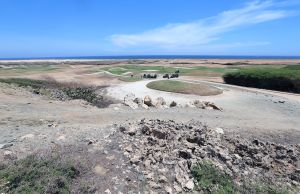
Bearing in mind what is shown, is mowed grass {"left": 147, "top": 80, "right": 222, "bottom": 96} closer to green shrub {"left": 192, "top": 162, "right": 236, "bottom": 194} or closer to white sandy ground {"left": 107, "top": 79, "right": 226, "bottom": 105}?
white sandy ground {"left": 107, "top": 79, "right": 226, "bottom": 105}

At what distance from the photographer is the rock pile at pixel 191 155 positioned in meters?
10.2

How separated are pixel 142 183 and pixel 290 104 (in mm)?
17821

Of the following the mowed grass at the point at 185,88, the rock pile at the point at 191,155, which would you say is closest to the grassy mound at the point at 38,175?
the rock pile at the point at 191,155

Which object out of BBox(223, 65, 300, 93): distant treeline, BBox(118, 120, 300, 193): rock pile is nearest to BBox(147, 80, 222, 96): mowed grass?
BBox(223, 65, 300, 93): distant treeline

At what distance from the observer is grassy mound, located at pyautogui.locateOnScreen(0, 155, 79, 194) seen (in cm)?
911

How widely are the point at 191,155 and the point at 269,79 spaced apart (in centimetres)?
2576

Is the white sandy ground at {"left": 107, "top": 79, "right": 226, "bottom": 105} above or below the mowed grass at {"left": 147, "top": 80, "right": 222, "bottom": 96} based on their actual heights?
below

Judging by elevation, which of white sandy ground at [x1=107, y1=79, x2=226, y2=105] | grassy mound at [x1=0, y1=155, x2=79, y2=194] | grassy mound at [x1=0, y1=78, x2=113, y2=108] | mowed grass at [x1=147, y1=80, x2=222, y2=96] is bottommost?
→ grassy mound at [x1=0, y1=78, x2=113, y2=108]

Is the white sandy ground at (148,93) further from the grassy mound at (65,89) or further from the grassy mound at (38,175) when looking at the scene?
the grassy mound at (38,175)

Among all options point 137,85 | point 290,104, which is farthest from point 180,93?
point 290,104

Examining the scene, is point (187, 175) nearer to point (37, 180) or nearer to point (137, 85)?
point (37, 180)

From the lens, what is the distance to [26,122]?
14133mm

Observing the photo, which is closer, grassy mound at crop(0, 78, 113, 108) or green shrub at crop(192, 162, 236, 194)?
green shrub at crop(192, 162, 236, 194)

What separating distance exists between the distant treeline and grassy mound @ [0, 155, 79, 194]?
26.8 meters
